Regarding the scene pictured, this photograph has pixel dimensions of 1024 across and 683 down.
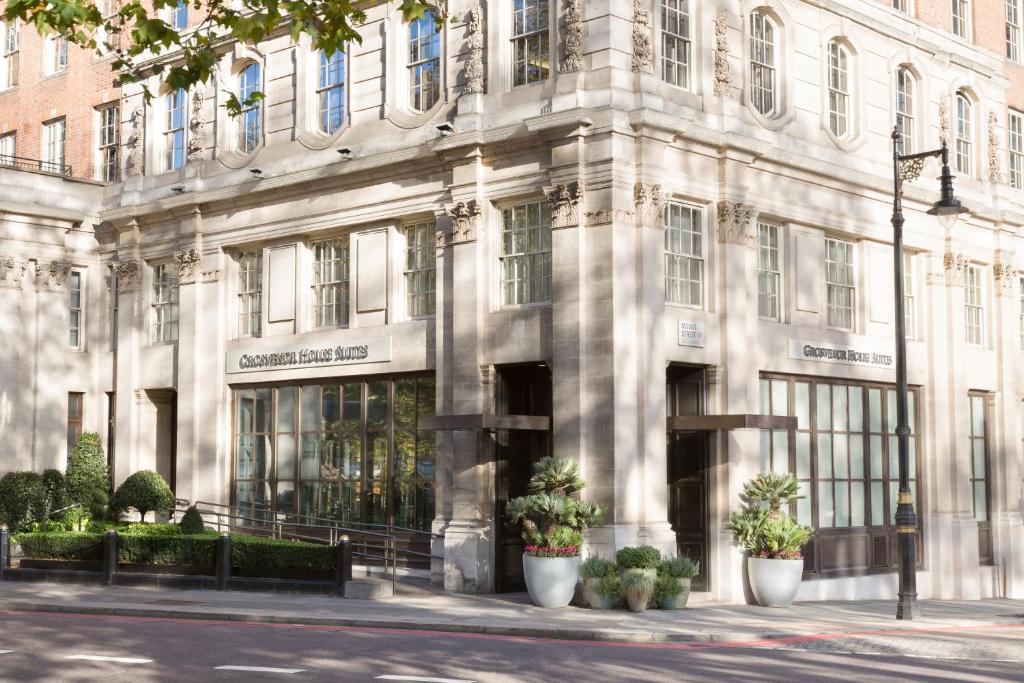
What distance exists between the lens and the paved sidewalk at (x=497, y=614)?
766 inches

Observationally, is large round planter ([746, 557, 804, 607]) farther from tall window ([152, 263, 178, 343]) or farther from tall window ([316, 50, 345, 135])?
tall window ([152, 263, 178, 343])

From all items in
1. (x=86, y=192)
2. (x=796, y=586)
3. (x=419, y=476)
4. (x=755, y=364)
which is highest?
(x=86, y=192)

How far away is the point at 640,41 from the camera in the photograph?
25328mm

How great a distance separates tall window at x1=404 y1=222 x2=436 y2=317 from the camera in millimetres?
28203

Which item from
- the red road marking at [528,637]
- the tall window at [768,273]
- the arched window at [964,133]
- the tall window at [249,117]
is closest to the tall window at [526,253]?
the tall window at [768,273]

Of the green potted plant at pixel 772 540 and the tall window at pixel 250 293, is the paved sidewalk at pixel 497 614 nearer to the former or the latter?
the green potted plant at pixel 772 540

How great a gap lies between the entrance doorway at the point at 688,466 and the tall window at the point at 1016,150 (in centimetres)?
1337

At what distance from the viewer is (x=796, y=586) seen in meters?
25.2

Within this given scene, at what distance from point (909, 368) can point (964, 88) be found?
7451 mm

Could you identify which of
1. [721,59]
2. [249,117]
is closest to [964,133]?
[721,59]

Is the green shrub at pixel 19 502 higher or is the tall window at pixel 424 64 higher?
the tall window at pixel 424 64

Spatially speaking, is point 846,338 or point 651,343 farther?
point 846,338

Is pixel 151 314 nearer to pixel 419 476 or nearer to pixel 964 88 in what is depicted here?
pixel 419 476

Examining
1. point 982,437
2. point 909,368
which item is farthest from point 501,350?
point 982,437
